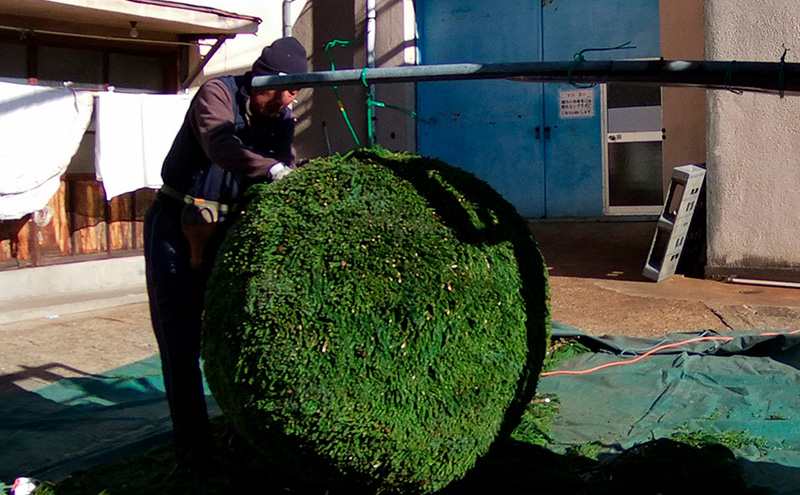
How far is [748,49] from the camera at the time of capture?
686 centimetres

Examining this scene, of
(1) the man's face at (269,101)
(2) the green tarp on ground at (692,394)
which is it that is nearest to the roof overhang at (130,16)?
(1) the man's face at (269,101)

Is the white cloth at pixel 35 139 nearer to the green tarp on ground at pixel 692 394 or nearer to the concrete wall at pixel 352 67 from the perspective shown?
the concrete wall at pixel 352 67

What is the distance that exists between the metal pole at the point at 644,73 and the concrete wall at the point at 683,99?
6.35 m

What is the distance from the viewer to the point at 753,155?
22.9 ft

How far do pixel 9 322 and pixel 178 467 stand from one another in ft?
13.5

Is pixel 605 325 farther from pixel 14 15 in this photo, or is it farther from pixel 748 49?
pixel 14 15

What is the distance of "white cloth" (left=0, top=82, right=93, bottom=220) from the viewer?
23.3ft

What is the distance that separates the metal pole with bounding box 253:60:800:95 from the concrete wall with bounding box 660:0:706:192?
6345 mm

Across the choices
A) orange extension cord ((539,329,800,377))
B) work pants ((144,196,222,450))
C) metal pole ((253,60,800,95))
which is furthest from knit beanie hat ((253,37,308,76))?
orange extension cord ((539,329,800,377))

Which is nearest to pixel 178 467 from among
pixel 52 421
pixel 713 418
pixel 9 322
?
pixel 52 421

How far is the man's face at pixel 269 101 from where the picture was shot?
340cm

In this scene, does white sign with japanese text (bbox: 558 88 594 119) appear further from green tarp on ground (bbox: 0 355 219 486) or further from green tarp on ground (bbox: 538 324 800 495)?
green tarp on ground (bbox: 0 355 219 486)

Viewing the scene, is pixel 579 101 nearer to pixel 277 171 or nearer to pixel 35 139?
pixel 35 139

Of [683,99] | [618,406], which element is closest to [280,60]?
[618,406]
